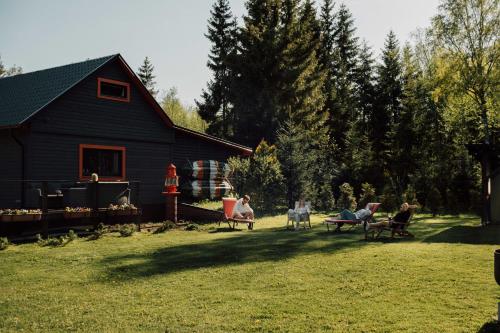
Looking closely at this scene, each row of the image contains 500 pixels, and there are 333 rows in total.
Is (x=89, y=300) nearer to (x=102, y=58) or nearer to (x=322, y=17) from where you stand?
(x=102, y=58)

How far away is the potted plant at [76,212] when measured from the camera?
13.5m

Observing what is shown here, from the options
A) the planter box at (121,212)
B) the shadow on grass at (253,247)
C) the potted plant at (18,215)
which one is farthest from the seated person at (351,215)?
the potted plant at (18,215)

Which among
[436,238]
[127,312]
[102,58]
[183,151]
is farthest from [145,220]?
[127,312]

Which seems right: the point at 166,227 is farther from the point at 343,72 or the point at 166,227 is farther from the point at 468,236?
the point at 343,72

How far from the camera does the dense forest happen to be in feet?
77.1

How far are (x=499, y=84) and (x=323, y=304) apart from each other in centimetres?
2376

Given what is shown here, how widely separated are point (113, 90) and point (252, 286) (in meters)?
13.3

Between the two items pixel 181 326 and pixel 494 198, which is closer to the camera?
pixel 181 326

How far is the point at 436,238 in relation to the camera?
12.7 meters

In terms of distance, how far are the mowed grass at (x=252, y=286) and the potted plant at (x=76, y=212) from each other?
1894mm

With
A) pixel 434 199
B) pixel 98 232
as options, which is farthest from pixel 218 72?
pixel 98 232

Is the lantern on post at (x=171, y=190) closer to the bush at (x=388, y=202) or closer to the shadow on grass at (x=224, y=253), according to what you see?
the shadow on grass at (x=224, y=253)

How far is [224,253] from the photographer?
10461 millimetres

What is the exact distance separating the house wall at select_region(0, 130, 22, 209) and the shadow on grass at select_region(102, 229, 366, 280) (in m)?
7.43
